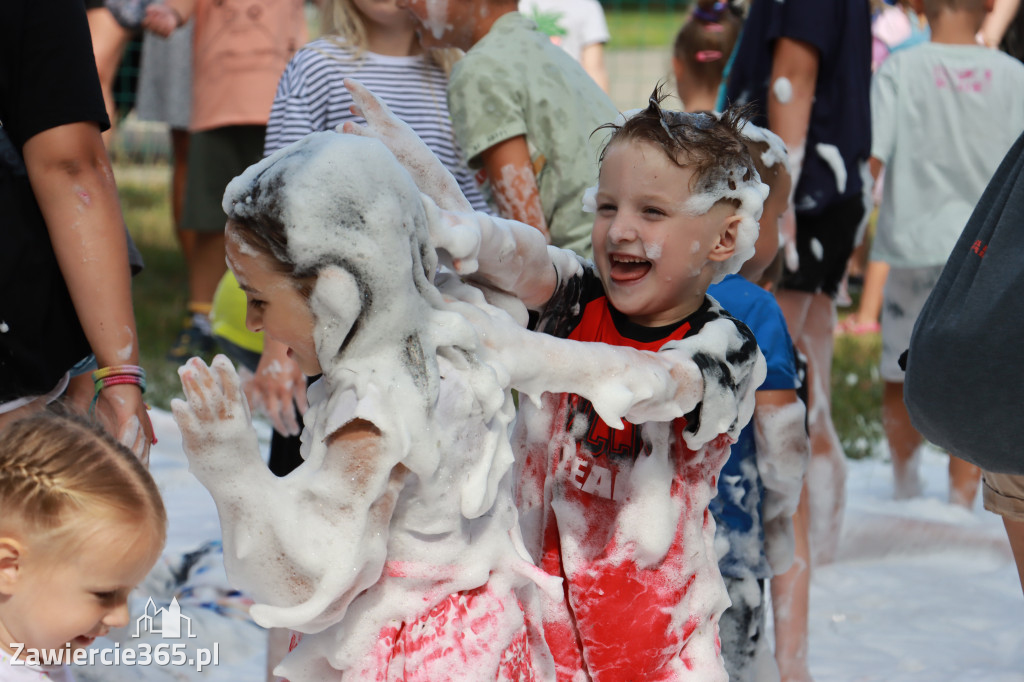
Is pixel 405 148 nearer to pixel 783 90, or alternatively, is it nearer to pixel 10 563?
pixel 10 563

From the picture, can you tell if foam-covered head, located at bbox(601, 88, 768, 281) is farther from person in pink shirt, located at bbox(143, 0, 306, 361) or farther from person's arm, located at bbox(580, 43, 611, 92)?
person's arm, located at bbox(580, 43, 611, 92)

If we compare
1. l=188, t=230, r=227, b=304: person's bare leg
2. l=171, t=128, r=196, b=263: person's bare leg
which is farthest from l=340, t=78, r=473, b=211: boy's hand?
l=171, t=128, r=196, b=263: person's bare leg

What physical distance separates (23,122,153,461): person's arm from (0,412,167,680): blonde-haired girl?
43 cm

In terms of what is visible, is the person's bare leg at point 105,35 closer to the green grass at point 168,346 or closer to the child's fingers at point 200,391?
the green grass at point 168,346

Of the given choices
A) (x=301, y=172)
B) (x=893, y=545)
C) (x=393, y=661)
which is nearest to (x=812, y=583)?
(x=893, y=545)

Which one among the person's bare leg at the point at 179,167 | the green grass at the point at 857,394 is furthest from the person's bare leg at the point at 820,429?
the person's bare leg at the point at 179,167

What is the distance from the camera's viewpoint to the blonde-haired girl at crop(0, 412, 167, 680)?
1599 millimetres

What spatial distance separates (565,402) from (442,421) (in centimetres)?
44

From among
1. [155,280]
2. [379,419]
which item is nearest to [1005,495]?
[379,419]

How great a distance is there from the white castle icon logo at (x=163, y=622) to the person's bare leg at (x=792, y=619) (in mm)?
1628

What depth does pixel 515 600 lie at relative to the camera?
1.75 metres

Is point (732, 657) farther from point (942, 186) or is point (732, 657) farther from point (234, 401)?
point (942, 186)

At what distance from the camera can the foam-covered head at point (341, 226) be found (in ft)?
5.03

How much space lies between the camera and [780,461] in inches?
92.4
